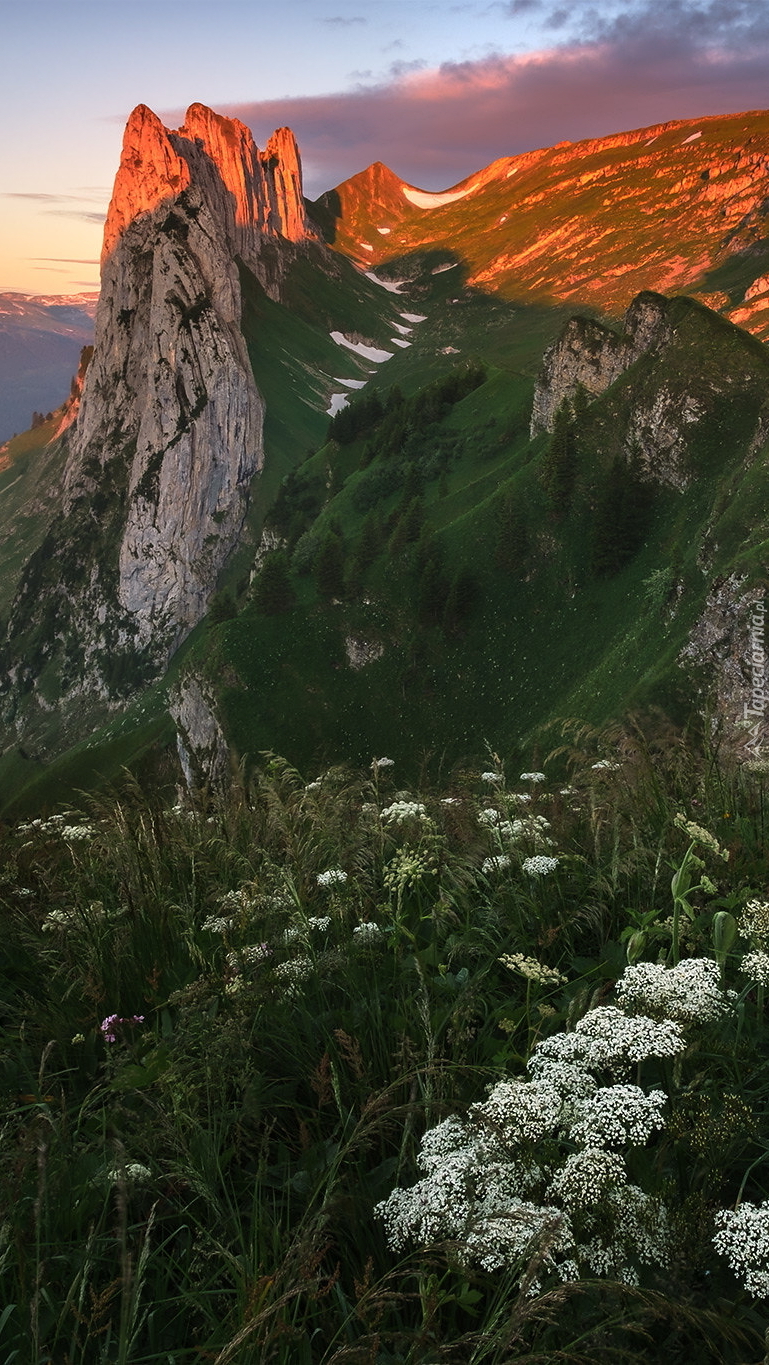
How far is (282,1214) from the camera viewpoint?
349 centimetres

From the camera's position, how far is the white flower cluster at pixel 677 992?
3252 mm

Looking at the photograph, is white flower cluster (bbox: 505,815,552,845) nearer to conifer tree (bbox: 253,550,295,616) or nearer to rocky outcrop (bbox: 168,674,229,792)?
rocky outcrop (bbox: 168,674,229,792)

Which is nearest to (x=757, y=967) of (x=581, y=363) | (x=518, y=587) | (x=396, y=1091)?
(x=396, y=1091)

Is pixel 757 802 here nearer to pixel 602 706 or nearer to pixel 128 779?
pixel 128 779

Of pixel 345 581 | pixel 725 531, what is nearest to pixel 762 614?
pixel 725 531

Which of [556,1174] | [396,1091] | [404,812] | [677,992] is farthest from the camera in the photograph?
[404,812]

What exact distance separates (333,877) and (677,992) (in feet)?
8.91

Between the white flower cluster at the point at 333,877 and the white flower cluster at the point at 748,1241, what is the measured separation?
313 centimetres

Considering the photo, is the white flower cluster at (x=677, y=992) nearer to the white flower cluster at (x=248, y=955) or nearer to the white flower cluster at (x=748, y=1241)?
the white flower cluster at (x=748, y=1241)

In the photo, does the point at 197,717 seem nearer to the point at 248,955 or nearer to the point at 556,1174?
the point at 248,955

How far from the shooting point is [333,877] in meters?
5.48

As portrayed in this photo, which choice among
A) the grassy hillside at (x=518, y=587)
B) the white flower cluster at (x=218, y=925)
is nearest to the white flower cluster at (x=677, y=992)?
the white flower cluster at (x=218, y=925)

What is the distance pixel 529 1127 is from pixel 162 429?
210053 mm

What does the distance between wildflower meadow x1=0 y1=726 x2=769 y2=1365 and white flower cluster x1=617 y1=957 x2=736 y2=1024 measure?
1cm
